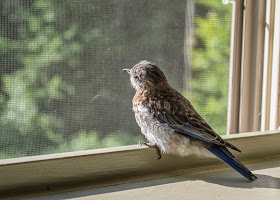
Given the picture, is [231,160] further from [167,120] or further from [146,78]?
[146,78]

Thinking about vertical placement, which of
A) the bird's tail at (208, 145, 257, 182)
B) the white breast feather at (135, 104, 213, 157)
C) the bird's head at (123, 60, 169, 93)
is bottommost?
the bird's tail at (208, 145, 257, 182)

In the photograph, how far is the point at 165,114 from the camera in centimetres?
207

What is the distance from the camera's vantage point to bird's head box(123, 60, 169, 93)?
6.67 feet

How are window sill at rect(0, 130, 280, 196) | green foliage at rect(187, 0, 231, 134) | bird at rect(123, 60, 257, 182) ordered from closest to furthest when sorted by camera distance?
window sill at rect(0, 130, 280, 196)
bird at rect(123, 60, 257, 182)
green foliage at rect(187, 0, 231, 134)

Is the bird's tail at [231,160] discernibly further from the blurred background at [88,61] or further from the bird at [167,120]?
the blurred background at [88,61]

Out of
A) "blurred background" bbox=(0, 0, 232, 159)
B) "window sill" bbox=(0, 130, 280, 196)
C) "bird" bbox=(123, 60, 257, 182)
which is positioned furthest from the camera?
"bird" bbox=(123, 60, 257, 182)

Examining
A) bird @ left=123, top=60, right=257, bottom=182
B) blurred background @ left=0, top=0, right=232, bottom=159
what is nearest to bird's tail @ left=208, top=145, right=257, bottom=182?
bird @ left=123, top=60, right=257, bottom=182

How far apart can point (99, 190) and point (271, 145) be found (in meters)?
0.91

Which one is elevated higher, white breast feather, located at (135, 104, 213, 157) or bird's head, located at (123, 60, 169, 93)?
bird's head, located at (123, 60, 169, 93)

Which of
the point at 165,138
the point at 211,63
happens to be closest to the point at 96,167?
the point at 165,138

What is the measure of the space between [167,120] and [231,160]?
0.36 meters

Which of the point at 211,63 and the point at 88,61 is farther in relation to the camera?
the point at 211,63

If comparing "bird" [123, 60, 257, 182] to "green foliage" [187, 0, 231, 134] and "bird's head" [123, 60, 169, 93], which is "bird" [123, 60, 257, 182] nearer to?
"bird's head" [123, 60, 169, 93]

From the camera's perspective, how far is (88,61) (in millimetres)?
1898
